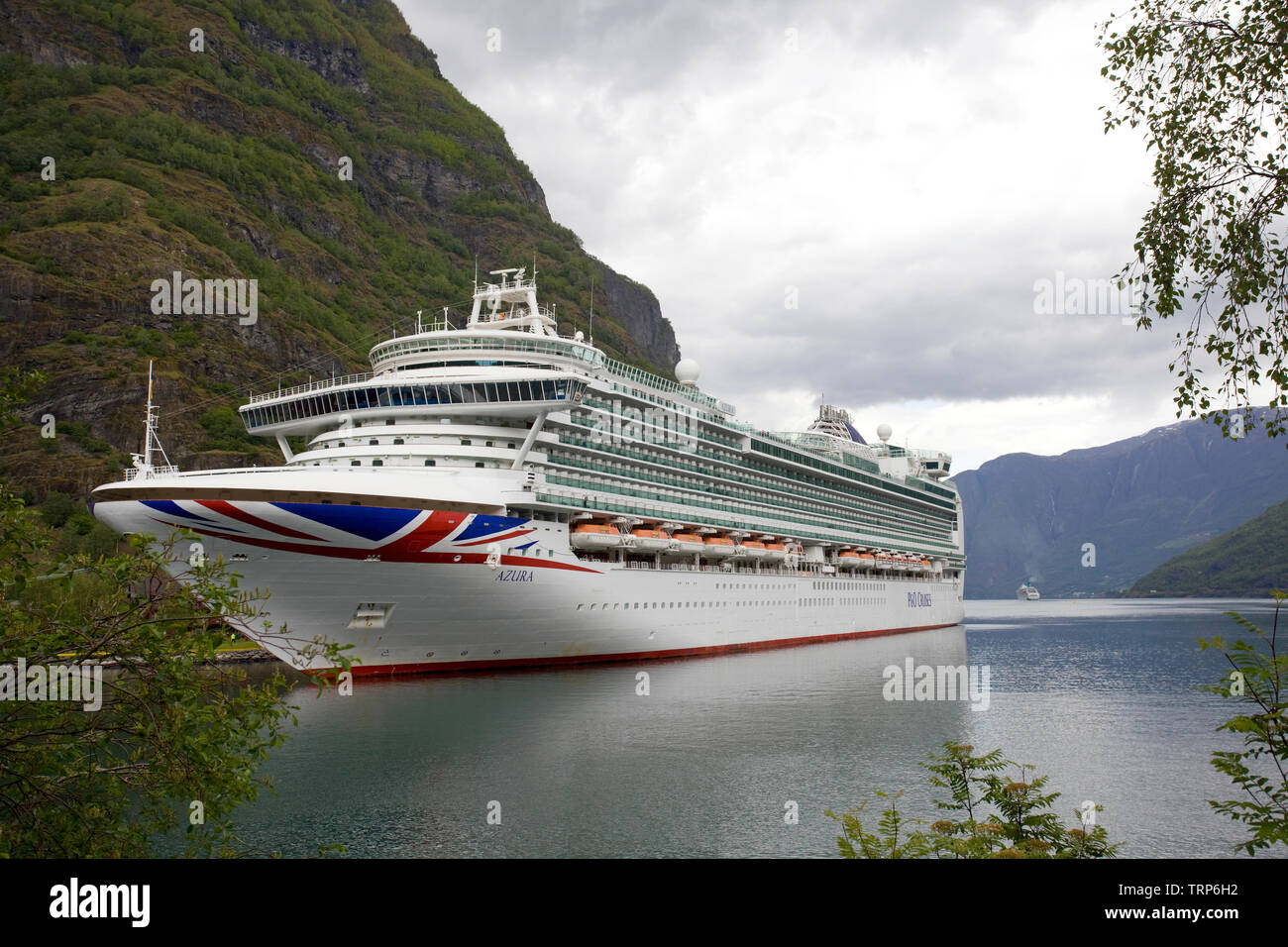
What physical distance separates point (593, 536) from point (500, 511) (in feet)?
19.7

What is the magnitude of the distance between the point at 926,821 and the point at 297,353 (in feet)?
282

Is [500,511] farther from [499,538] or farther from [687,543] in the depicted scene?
[687,543]

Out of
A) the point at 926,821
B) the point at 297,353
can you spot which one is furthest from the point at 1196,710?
the point at 297,353

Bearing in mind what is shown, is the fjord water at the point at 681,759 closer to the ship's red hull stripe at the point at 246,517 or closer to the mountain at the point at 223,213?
the ship's red hull stripe at the point at 246,517

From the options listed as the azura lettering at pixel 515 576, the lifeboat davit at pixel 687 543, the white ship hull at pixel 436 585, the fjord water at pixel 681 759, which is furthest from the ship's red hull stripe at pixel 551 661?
the lifeboat davit at pixel 687 543

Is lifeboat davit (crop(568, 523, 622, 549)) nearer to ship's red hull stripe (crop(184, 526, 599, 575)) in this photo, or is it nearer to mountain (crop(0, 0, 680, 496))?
ship's red hull stripe (crop(184, 526, 599, 575))

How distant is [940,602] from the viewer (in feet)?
295

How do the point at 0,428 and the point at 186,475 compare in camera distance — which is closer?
the point at 0,428

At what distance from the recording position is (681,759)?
23781 mm

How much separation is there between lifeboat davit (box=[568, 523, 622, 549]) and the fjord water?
5873 millimetres

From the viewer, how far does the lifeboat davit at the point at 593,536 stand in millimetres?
41188

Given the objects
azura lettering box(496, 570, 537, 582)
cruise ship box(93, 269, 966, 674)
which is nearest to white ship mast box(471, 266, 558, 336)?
cruise ship box(93, 269, 966, 674)


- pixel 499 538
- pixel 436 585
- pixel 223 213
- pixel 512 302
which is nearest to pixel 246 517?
pixel 436 585
